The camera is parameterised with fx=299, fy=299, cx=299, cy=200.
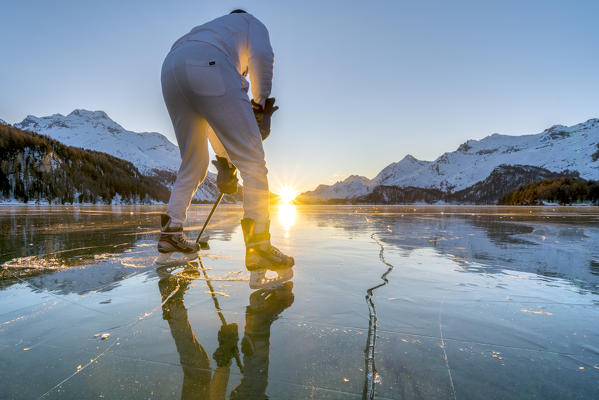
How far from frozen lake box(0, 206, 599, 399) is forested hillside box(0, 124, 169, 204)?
9842cm

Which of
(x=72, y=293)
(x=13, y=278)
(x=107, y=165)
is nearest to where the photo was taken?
(x=72, y=293)

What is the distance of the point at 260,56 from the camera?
2453mm

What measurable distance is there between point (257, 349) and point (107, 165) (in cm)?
12387

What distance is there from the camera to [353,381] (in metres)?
1.01

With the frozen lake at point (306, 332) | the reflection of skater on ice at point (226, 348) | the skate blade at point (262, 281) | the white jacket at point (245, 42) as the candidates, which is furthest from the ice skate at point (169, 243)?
the white jacket at point (245, 42)

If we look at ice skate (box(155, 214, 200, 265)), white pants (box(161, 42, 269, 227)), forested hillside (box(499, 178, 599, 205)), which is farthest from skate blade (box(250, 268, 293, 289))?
forested hillside (box(499, 178, 599, 205))

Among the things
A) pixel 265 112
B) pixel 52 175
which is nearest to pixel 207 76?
pixel 265 112

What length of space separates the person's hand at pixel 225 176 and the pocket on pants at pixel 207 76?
0.89 m

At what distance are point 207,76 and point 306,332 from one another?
189cm

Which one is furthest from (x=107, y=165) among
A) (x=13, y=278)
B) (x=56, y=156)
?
(x=13, y=278)

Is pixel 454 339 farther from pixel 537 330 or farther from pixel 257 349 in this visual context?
pixel 257 349

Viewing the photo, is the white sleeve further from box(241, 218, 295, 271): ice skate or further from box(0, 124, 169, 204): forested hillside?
box(0, 124, 169, 204): forested hillside

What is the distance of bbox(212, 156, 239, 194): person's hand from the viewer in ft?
9.92

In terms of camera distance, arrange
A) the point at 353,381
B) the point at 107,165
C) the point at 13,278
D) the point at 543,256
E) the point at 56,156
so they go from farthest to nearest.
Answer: the point at 107,165 → the point at 56,156 → the point at 543,256 → the point at 13,278 → the point at 353,381
